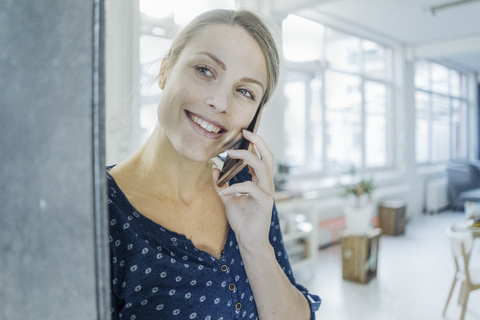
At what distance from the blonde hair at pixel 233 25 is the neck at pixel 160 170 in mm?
197

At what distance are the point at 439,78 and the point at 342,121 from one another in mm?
4022

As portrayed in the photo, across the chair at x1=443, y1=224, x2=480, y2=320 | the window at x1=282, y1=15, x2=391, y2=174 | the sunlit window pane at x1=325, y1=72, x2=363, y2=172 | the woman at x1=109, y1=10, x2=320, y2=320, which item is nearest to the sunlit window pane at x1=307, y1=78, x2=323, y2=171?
the window at x1=282, y1=15, x2=391, y2=174

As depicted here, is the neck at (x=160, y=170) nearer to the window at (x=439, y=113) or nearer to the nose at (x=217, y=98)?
the nose at (x=217, y=98)

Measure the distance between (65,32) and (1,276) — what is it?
0.44 ft

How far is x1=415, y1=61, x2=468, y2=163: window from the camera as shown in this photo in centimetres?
741

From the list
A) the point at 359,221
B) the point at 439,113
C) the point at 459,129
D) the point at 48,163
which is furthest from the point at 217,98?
the point at 459,129

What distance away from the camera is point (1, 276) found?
0.60ft

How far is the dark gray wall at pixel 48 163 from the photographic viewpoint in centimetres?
16

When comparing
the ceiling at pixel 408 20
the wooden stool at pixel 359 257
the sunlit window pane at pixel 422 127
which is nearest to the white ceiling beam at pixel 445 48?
the ceiling at pixel 408 20

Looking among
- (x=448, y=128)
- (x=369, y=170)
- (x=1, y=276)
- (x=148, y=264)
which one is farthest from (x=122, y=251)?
(x=448, y=128)

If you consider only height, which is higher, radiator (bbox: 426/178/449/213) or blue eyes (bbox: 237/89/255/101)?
blue eyes (bbox: 237/89/255/101)

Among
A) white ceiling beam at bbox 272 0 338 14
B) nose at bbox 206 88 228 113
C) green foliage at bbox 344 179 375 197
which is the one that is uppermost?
white ceiling beam at bbox 272 0 338 14

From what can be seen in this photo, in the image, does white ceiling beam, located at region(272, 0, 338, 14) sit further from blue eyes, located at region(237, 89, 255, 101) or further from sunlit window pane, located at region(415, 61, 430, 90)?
sunlit window pane, located at region(415, 61, 430, 90)

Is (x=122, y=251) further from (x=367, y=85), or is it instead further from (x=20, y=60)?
(x=367, y=85)
